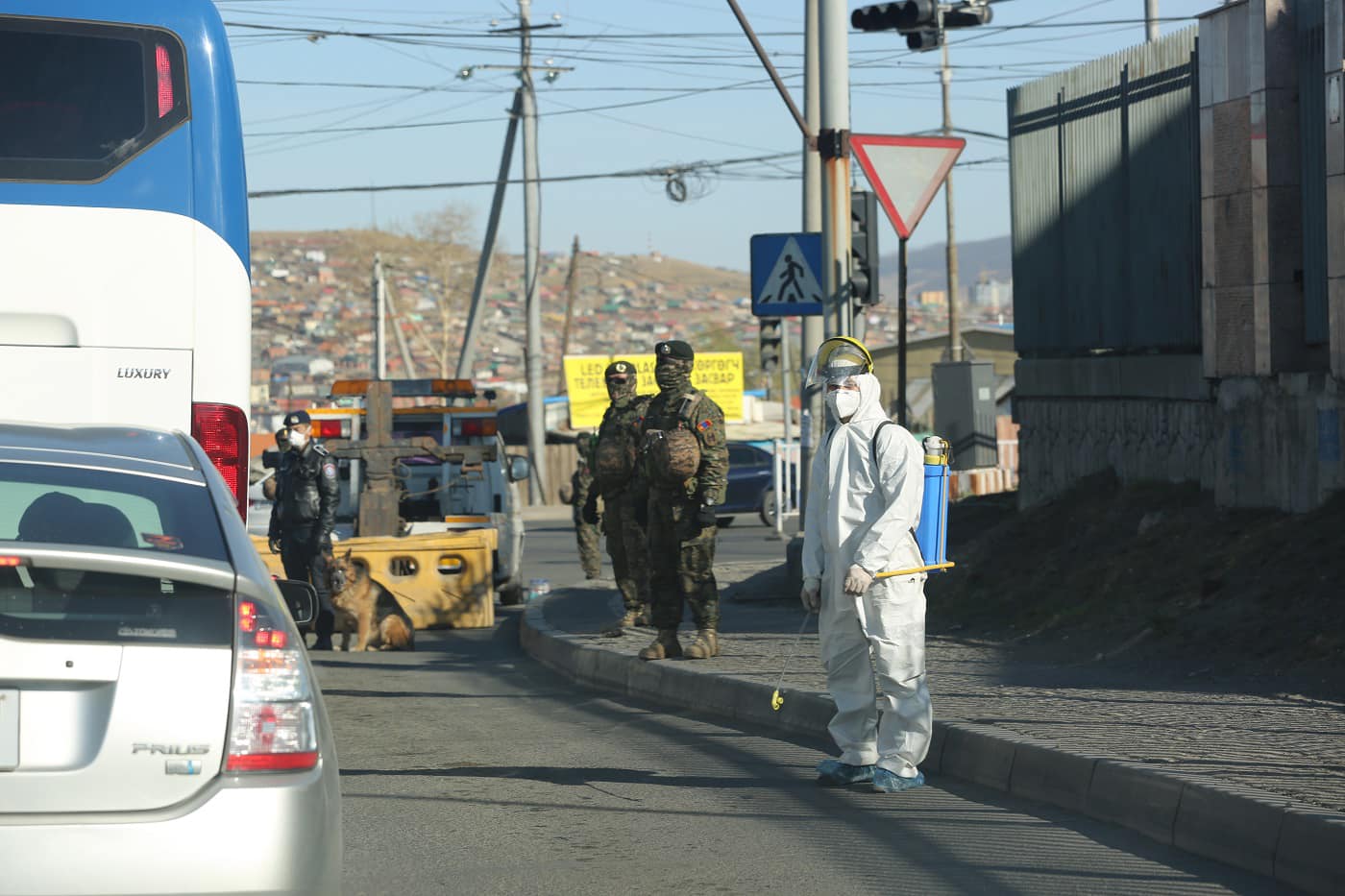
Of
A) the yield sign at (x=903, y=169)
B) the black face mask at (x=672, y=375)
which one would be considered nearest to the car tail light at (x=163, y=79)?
the black face mask at (x=672, y=375)

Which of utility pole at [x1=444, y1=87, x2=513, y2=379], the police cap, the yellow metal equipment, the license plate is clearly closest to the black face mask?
the police cap

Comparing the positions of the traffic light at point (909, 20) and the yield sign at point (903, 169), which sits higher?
the traffic light at point (909, 20)

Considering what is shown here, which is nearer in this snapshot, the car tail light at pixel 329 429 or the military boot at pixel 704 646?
the military boot at pixel 704 646

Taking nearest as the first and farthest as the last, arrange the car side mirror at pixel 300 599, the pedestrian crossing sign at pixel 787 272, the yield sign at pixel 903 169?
the car side mirror at pixel 300 599 < the yield sign at pixel 903 169 < the pedestrian crossing sign at pixel 787 272

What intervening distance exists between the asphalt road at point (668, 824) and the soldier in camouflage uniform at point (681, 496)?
110 centimetres

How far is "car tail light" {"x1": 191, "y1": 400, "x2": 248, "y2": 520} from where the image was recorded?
838cm

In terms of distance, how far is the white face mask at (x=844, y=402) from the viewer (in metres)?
7.52

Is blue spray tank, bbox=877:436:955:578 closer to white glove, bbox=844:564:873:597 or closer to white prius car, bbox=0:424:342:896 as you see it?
white glove, bbox=844:564:873:597

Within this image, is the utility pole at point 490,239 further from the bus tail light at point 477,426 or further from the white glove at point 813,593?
the white glove at point 813,593

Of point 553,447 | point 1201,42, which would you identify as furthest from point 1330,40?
point 553,447

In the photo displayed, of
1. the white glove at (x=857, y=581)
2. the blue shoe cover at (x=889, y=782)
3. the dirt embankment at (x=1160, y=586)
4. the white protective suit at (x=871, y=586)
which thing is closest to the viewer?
the white glove at (x=857, y=581)

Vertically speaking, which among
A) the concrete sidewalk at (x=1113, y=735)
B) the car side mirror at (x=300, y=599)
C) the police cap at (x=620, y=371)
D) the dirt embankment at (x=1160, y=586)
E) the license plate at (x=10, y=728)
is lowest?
the concrete sidewalk at (x=1113, y=735)

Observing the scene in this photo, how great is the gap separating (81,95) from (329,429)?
10.5 meters

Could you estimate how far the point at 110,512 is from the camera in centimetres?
446
